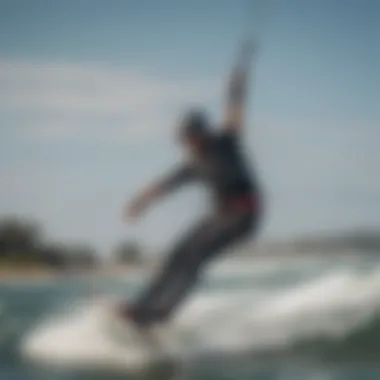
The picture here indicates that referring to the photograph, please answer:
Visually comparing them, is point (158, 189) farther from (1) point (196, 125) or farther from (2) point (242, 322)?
(2) point (242, 322)

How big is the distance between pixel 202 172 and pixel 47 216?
0.32m

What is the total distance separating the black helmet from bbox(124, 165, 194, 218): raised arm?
0.07 m

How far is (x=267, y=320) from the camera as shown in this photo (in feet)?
5.99

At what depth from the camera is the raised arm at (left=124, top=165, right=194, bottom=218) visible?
1.84 metres

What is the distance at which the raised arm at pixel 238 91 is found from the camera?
6.07ft

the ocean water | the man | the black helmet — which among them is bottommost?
the ocean water

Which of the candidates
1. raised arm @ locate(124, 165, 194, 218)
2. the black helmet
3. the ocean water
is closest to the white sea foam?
the ocean water

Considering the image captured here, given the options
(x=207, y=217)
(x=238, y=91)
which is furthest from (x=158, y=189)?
(x=238, y=91)

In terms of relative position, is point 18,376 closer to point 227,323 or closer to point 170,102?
point 227,323

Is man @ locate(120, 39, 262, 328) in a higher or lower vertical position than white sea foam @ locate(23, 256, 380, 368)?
higher

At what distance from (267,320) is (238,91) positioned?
44 centimetres

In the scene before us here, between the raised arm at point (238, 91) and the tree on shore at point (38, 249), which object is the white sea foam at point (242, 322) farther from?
the raised arm at point (238, 91)

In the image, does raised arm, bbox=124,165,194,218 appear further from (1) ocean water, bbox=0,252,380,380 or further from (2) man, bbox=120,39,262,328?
(1) ocean water, bbox=0,252,380,380

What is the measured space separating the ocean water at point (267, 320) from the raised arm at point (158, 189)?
0.43 feet
